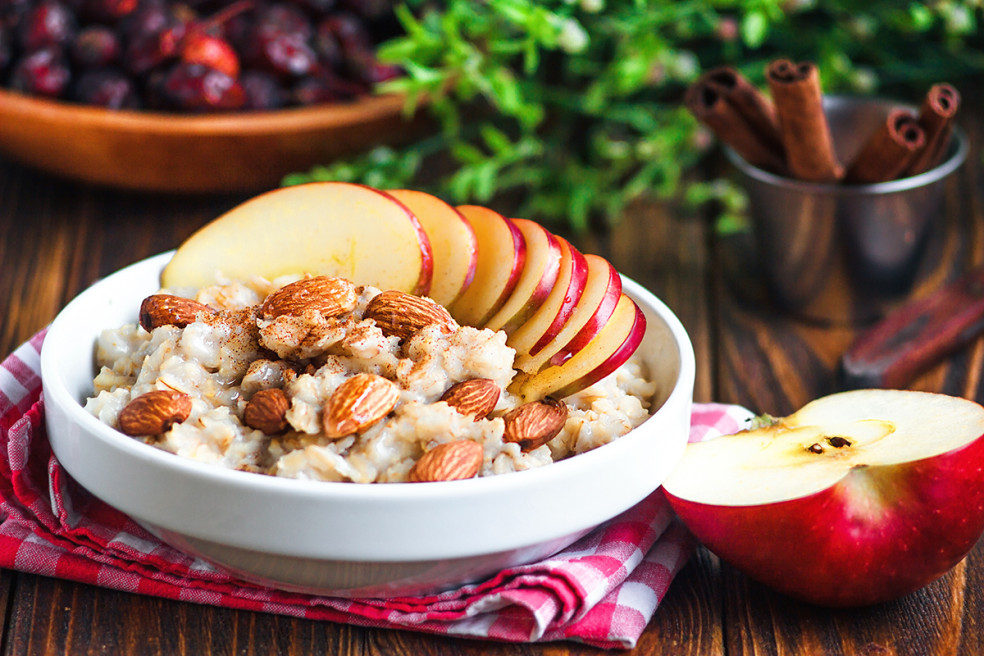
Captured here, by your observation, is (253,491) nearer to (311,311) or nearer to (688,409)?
(311,311)

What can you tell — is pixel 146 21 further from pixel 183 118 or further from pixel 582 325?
pixel 582 325

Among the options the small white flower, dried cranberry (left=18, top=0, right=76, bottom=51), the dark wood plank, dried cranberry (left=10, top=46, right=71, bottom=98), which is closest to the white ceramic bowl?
the dark wood plank

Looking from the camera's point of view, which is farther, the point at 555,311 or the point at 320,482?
the point at 555,311

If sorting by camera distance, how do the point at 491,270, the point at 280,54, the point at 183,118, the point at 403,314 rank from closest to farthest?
the point at 403,314 → the point at 491,270 → the point at 183,118 → the point at 280,54

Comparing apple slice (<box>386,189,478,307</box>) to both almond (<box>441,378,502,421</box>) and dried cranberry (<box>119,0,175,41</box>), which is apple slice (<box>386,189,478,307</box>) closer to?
almond (<box>441,378,502,421</box>)

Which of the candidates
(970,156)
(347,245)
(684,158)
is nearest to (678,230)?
(684,158)

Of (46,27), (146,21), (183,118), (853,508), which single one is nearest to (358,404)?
(853,508)
